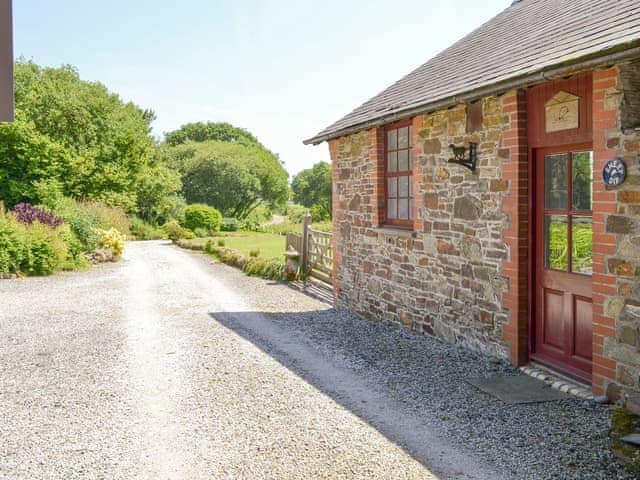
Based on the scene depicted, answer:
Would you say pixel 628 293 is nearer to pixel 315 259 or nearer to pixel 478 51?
pixel 478 51

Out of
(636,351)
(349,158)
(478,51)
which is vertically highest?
(478,51)

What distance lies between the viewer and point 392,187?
9602 mm

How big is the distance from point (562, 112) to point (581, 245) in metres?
1.34

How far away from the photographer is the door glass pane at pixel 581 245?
5738mm

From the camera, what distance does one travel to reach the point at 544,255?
6410 mm

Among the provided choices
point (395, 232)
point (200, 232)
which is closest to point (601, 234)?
point (395, 232)

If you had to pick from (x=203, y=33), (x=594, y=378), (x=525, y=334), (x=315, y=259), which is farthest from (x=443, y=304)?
(x=203, y=33)

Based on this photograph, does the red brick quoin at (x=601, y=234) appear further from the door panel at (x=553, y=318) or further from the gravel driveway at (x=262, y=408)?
the door panel at (x=553, y=318)

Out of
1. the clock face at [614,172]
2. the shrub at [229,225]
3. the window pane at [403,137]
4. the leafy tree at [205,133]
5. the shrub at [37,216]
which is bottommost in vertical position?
the shrub at [229,225]

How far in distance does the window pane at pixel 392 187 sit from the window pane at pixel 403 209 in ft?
0.67

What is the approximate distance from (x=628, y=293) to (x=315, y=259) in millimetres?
9807

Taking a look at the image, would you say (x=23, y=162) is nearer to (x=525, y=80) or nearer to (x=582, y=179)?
(x=525, y=80)

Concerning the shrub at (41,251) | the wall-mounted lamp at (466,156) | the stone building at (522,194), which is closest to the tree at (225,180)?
the shrub at (41,251)

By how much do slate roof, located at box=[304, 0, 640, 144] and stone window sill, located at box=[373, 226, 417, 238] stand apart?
1.65 meters
